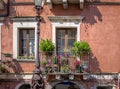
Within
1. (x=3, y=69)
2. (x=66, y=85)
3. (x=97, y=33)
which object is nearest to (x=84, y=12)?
(x=97, y=33)

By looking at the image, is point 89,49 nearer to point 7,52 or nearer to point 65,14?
point 65,14

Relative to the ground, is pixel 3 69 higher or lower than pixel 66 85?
higher

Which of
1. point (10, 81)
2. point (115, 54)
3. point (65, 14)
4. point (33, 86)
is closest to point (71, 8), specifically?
point (65, 14)

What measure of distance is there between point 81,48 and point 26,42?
3.12m

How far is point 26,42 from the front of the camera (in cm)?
1950

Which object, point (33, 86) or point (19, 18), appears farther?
point (19, 18)

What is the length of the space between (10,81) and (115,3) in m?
6.63

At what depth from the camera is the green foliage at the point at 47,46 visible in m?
18.3

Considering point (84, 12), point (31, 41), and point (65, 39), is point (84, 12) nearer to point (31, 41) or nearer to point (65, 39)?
point (65, 39)

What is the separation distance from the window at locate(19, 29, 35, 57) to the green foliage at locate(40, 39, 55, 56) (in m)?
1.14

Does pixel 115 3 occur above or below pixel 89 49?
above

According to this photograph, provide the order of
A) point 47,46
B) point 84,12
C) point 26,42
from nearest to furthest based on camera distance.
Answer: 1. point 47,46
2. point 84,12
3. point 26,42

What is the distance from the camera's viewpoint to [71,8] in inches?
748

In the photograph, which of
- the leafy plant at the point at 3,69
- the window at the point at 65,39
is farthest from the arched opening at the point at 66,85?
the leafy plant at the point at 3,69
